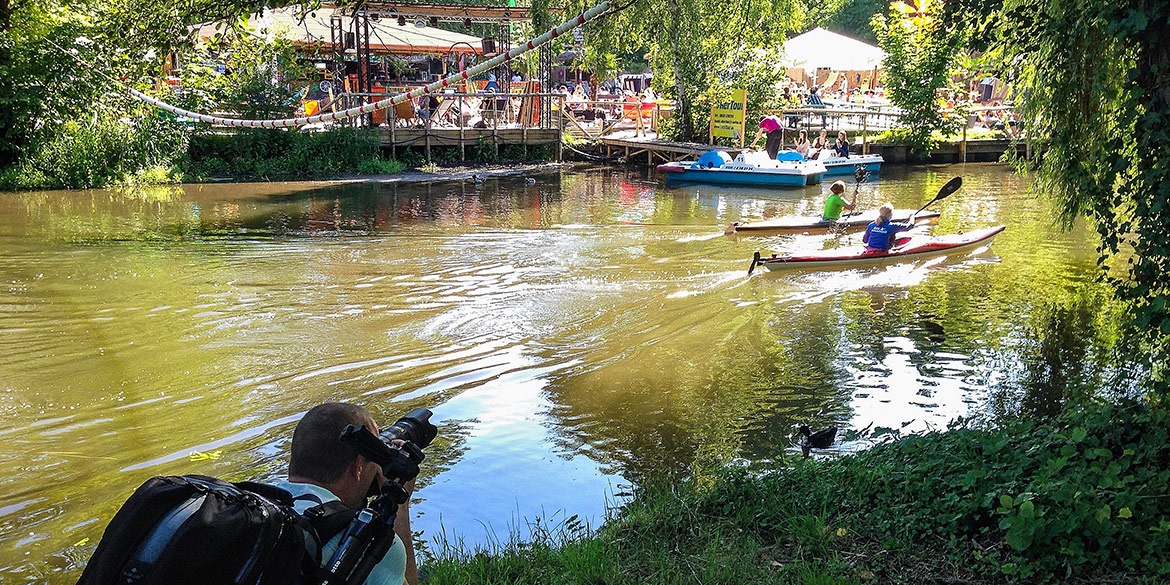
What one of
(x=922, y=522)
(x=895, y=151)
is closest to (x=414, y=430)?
(x=922, y=522)

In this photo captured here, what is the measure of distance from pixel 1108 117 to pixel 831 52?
25.5 meters

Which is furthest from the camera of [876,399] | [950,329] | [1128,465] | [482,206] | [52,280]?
[482,206]

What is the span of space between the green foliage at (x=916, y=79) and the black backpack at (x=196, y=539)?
26.3 m

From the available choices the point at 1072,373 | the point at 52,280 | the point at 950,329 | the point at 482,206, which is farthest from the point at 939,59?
the point at 52,280

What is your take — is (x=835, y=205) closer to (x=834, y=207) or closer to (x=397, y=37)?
(x=834, y=207)

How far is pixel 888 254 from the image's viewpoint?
12.8 m

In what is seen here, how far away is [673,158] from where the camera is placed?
2514 centimetres

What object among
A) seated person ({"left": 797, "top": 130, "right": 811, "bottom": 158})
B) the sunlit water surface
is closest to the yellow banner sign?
seated person ({"left": 797, "top": 130, "right": 811, "bottom": 158})

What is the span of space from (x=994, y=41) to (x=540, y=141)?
20.0 m

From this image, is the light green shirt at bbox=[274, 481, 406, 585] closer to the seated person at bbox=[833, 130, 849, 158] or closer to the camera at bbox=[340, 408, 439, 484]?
the camera at bbox=[340, 408, 439, 484]

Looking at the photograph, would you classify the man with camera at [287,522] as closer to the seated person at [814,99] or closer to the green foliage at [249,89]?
the green foliage at [249,89]

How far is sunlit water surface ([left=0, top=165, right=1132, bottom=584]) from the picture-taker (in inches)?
239

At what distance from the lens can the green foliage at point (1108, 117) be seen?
462 centimetres

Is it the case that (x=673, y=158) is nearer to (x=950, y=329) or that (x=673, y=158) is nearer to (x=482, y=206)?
(x=482, y=206)
